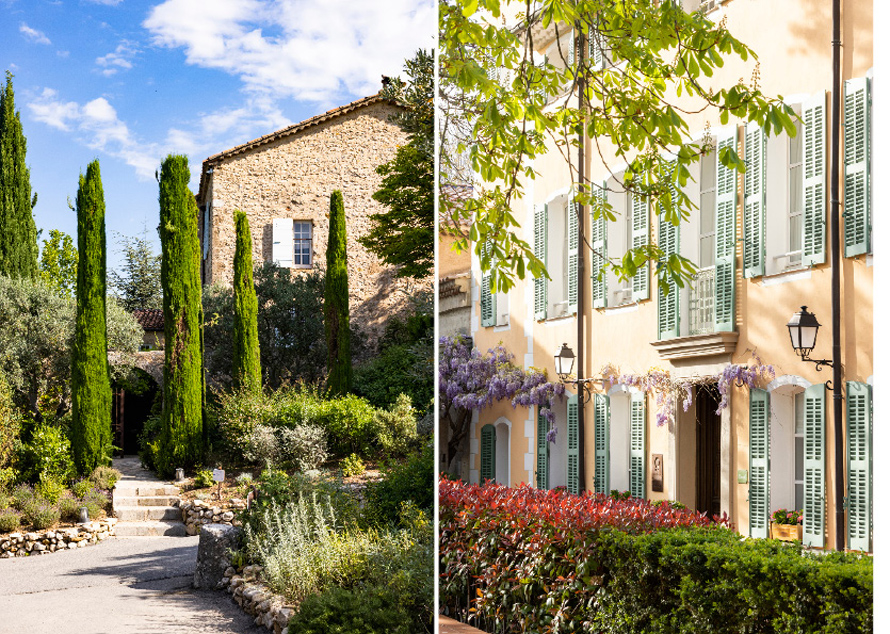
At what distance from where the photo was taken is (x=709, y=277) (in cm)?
203

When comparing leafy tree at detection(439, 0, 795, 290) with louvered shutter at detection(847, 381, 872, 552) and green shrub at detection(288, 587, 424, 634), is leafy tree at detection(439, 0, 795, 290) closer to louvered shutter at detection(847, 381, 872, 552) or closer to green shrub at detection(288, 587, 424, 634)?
louvered shutter at detection(847, 381, 872, 552)

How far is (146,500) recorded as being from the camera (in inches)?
142

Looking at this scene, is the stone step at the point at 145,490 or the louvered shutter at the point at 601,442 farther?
the stone step at the point at 145,490

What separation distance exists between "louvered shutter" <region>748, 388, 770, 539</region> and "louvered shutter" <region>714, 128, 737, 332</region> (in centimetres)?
20

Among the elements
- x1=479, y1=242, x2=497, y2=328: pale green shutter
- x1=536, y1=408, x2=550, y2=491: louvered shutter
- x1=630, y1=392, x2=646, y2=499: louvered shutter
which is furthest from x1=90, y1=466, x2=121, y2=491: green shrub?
x1=630, y1=392, x2=646, y2=499: louvered shutter

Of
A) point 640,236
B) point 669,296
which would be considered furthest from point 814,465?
point 640,236

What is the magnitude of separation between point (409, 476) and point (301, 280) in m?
0.97

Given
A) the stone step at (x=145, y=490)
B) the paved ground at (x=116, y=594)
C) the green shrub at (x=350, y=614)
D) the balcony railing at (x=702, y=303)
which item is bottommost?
the green shrub at (x=350, y=614)

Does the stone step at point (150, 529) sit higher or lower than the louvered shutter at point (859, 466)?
lower

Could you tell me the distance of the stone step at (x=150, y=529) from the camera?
326cm

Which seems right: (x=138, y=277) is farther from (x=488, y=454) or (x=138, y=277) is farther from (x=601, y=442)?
(x=601, y=442)

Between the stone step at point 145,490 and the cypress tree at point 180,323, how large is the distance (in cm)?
8

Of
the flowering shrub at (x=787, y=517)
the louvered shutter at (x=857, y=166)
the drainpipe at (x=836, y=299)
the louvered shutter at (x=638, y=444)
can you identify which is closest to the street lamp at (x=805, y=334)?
the drainpipe at (x=836, y=299)

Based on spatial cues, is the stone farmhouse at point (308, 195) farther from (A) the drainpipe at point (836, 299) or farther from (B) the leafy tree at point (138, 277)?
(A) the drainpipe at point (836, 299)
